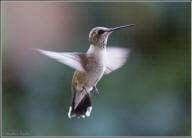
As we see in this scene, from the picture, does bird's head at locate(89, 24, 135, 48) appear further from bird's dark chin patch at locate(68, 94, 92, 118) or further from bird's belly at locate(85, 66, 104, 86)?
bird's dark chin patch at locate(68, 94, 92, 118)

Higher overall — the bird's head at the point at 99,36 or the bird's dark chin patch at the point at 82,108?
the bird's head at the point at 99,36

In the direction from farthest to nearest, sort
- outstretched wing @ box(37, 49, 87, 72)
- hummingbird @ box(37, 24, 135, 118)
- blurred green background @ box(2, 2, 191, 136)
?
blurred green background @ box(2, 2, 191, 136), hummingbird @ box(37, 24, 135, 118), outstretched wing @ box(37, 49, 87, 72)

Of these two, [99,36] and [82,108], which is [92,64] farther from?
[82,108]

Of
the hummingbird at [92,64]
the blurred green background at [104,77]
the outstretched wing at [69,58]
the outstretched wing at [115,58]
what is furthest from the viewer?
the blurred green background at [104,77]

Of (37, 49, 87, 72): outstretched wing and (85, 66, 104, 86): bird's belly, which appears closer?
(37, 49, 87, 72): outstretched wing

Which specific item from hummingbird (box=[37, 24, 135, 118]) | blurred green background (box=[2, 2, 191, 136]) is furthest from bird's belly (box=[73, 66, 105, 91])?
blurred green background (box=[2, 2, 191, 136])

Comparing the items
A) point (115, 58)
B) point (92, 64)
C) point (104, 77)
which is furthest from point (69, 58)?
point (104, 77)

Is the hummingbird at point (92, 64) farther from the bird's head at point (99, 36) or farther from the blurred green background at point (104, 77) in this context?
the blurred green background at point (104, 77)

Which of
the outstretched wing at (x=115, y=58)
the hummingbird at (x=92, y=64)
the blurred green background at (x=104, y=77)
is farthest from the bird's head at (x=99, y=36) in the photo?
the blurred green background at (x=104, y=77)
